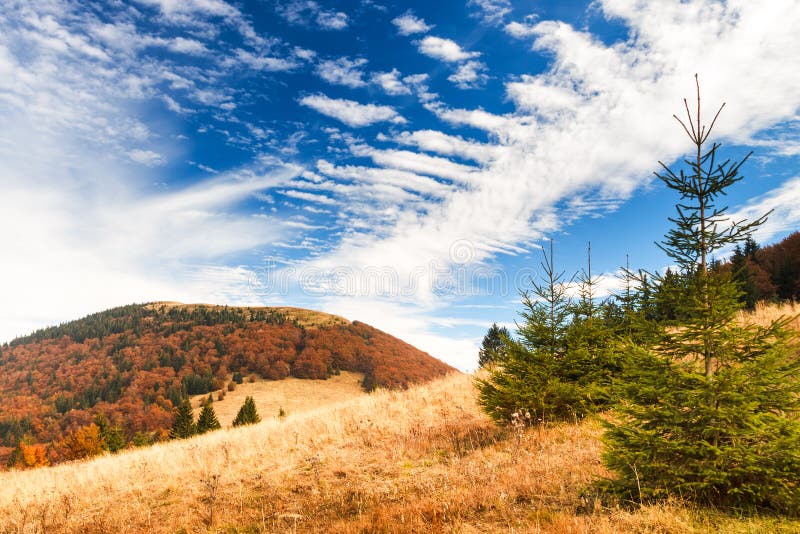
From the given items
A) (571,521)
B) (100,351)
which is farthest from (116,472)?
(100,351)

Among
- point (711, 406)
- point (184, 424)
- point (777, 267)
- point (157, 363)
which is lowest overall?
point (184, 424)

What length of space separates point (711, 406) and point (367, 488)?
5605 millimetres

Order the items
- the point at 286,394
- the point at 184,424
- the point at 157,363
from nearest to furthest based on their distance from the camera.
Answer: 1. the point at 184,424
2. the point at 286,394
3. the point at 157,363

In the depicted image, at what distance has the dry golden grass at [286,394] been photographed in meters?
89.3

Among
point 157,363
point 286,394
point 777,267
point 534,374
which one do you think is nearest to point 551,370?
point 534,374

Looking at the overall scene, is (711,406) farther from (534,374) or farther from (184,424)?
(184,424)

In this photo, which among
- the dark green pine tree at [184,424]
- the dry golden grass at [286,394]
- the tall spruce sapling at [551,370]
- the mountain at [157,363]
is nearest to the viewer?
the tall spruce sapling at [551,370]

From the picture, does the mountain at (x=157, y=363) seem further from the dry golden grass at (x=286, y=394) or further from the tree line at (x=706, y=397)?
the tree line at (x=706, y=397)

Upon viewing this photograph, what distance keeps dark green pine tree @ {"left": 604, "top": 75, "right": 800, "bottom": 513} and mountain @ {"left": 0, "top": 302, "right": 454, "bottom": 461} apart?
309ft

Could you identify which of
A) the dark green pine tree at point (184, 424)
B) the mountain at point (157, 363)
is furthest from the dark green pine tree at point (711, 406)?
the mountain at point (157, 363)

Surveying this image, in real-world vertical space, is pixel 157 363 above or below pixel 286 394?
above

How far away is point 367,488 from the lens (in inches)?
292

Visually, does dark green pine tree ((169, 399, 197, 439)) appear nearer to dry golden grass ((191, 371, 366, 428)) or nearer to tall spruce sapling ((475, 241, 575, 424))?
dry golden grass ((191, 371, 366, 428))

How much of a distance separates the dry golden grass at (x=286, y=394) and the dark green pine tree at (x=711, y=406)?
82.3 m
